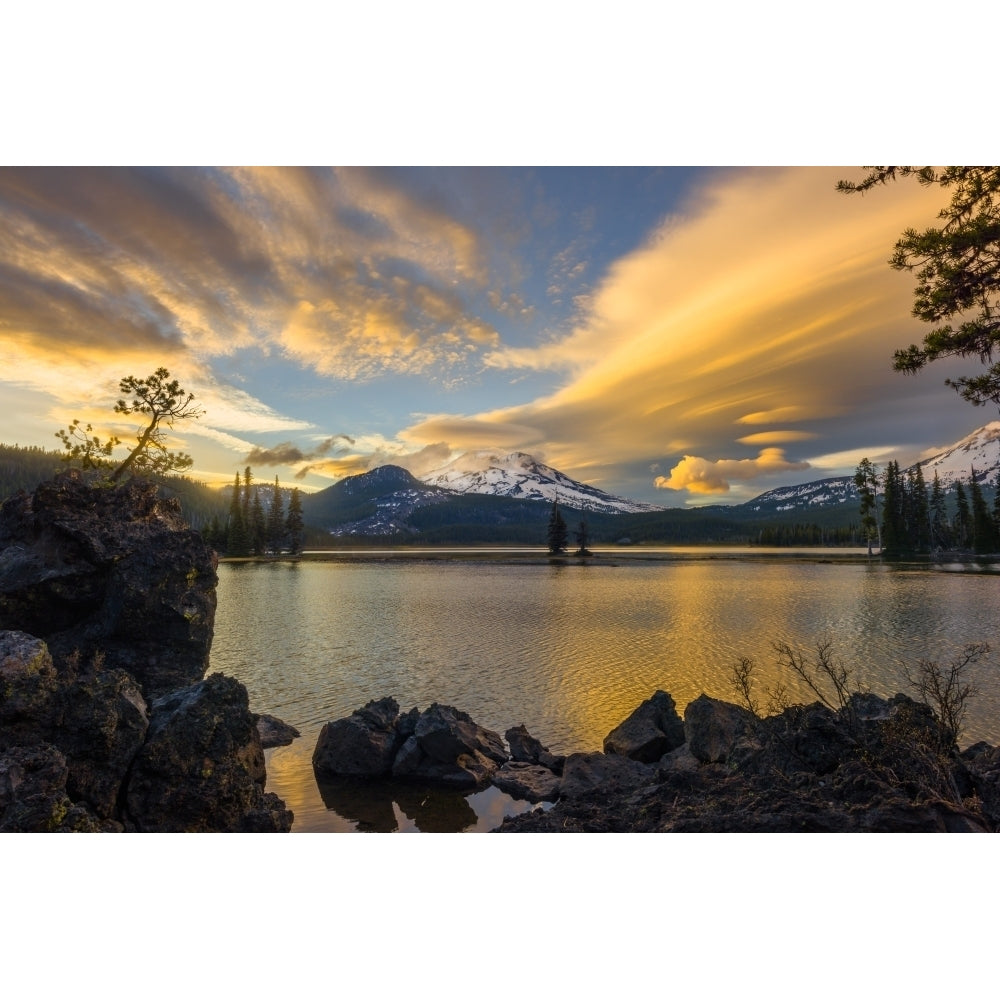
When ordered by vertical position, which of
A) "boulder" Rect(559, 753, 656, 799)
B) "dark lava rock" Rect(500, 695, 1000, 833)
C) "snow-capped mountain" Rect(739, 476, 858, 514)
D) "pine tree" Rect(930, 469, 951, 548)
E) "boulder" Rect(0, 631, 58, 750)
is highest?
Result: "snow-capped mountain" Rect(739, 476, 858, 514)

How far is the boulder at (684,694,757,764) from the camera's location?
1134 cm

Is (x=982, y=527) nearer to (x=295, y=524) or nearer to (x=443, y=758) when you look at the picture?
(x=443, y=758)

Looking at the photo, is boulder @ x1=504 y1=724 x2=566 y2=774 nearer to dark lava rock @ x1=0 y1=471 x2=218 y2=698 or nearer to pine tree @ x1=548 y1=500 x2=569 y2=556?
dark lava rock @ x1=0 y1=471 x2=218 y2=698

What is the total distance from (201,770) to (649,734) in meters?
9.18

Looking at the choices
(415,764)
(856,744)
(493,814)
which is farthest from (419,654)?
(856,744)

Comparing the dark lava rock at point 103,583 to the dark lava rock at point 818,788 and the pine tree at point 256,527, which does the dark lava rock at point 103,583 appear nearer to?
the dark lava rock at point 818,788

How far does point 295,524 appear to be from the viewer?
88250mm

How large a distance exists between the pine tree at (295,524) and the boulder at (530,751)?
253 ft

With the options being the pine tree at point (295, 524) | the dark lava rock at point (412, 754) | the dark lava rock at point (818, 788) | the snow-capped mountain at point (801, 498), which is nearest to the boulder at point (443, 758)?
the dark lava rock at point (412, 754)

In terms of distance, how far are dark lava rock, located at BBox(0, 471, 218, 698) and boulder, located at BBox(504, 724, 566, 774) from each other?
7126 mm

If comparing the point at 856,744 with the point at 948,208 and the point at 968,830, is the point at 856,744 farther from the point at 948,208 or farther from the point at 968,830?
the point at 948,208

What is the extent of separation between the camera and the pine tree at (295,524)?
279 feet

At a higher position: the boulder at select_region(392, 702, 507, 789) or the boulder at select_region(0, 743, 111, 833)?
the boulder at select_region(0, 743, 111, 833)

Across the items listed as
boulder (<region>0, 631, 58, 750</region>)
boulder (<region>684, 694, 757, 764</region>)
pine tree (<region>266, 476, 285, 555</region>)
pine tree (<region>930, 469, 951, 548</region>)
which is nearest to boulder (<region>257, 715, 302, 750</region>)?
boulder (<region>0, 631, 58, 750</region>)
